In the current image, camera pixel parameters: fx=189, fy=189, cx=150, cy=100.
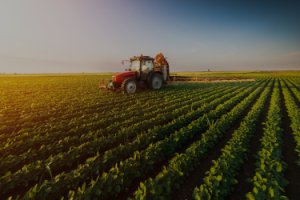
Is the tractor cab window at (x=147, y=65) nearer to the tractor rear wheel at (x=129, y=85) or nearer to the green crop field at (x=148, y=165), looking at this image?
the tractor rear wheel at (x=129, y=85)

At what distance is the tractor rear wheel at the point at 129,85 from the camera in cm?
1334

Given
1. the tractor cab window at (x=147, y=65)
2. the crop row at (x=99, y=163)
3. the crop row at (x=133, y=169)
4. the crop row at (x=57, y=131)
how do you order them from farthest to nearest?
the tractor cab window at (x=147, y=65)
the crop row at (x=57, y=131)
the crop row at (x=99, y=163)
the crop row at (x=133, y=169)

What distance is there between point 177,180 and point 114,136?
8.24 ft

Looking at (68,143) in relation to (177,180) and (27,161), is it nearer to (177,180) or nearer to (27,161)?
(27,161)

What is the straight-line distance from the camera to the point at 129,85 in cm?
1355

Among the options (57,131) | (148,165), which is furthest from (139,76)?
(148,165)

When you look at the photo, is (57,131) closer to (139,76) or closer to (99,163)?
(99,163)

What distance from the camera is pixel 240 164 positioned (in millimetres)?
4301

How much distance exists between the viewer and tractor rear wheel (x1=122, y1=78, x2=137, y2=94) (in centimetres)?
1334

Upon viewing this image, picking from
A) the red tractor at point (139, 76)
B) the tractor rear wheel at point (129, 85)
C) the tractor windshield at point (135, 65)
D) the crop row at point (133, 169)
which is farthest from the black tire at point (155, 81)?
the crop row at point (133, 169)

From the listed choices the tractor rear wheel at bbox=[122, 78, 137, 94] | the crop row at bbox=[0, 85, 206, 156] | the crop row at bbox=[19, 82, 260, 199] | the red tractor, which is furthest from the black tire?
the crop row at bbox=[19, 82, 260, 199]

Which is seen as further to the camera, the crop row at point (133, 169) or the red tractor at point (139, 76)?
the red tractor at point (139, 76)

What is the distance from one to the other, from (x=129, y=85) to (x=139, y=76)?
107 centimetres

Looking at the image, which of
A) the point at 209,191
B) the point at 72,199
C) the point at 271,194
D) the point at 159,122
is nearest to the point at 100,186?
the point at 72,199
